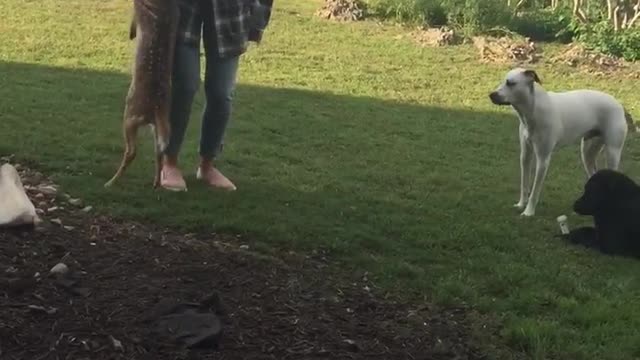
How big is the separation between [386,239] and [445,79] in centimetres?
702

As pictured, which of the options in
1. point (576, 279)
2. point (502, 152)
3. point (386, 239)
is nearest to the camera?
point (576, 279)

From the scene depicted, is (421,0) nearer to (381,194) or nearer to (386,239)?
(381,194)

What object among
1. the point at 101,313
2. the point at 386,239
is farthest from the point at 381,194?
the point at 101,313

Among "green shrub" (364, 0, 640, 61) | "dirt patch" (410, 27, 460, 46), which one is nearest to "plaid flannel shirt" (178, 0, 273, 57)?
"dirt patch" (410, 27, 460, 46)

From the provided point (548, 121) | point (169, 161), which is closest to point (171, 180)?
point (169, 161)

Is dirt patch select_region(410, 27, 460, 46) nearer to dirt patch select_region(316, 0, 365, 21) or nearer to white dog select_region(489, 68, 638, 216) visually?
dirt patch select_region(316, 0, 365, 21)

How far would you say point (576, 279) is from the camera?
15.1ft

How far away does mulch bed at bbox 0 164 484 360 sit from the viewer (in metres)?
3.14

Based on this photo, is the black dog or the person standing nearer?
the person standing

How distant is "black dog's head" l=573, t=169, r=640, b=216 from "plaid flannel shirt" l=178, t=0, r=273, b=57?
2.11 m

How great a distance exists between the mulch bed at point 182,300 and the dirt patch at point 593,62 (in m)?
9.21

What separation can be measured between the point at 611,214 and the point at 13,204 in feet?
10.4

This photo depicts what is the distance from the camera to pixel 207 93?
5.38 meters

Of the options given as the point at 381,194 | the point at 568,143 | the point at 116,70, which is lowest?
the point at 116,70
